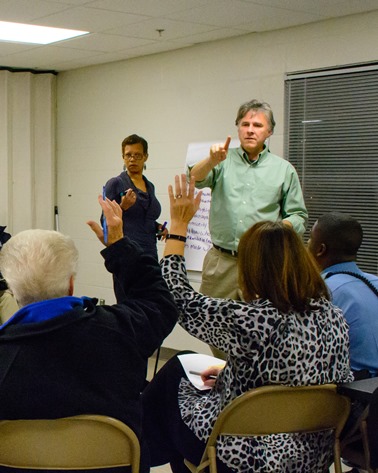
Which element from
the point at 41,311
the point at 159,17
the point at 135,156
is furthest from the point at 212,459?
the point at 159,17

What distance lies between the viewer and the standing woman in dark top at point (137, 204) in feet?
13.4

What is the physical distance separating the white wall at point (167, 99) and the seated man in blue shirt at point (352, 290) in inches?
78.5

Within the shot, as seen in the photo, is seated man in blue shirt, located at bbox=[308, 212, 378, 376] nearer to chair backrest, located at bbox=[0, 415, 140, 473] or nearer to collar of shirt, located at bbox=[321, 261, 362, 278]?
collar of shirt, located at bbox=[321, 261, 362, 278]

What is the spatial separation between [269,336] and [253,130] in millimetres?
1991

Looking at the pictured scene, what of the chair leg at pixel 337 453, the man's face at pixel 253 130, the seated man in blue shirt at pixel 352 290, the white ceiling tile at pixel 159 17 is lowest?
the chair leg at pixel 337 453

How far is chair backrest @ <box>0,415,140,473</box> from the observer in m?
1.55

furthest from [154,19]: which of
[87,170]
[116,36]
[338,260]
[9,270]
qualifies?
[9,270]

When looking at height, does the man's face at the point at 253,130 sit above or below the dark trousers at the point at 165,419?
above

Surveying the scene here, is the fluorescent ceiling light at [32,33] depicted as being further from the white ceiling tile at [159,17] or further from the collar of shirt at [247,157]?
the collar of shirt at [247,157]

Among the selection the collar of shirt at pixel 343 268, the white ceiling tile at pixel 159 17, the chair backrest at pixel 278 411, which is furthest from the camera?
the white ceiling tile at pixel 159 17

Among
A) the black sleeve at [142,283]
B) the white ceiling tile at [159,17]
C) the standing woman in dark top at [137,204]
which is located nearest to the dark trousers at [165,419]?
the black sleeve at [142,283]

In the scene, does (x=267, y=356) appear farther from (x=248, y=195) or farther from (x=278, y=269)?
(x=248, y=195)

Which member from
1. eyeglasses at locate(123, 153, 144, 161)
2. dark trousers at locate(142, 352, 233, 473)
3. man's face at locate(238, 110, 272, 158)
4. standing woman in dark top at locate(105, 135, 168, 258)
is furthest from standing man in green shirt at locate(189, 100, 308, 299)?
dark trousers at locate(142, 352, 233, 473)

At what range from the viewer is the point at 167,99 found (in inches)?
208
